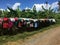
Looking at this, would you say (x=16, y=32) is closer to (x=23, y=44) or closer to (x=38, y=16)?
(x=23, y=44)

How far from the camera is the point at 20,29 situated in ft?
62.0

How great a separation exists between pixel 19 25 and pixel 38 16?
1051 cm

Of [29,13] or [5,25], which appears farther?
[29,13]

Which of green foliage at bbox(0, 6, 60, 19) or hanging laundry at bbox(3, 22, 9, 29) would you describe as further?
green foliage at bbox(0, 6, 60, 19)

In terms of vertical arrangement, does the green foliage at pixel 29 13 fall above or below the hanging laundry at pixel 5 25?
above

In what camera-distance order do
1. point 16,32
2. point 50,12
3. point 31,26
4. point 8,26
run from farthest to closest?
point 50,12
point 31,26
point 16,32
point 8,26

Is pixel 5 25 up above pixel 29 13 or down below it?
below

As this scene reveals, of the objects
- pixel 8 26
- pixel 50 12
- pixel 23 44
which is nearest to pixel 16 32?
pixel 8 26

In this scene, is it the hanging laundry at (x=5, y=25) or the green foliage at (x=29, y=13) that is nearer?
the hanging laundry at (x=5, y=25)

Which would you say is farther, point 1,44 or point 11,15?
point 11,15

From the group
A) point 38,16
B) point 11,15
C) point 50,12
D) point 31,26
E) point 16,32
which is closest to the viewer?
point 16,32

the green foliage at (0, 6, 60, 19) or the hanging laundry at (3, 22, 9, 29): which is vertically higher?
the green foliage at (0, 6, 60, 19)

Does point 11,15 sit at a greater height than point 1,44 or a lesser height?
greater

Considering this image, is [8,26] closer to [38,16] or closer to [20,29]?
[20,29]
